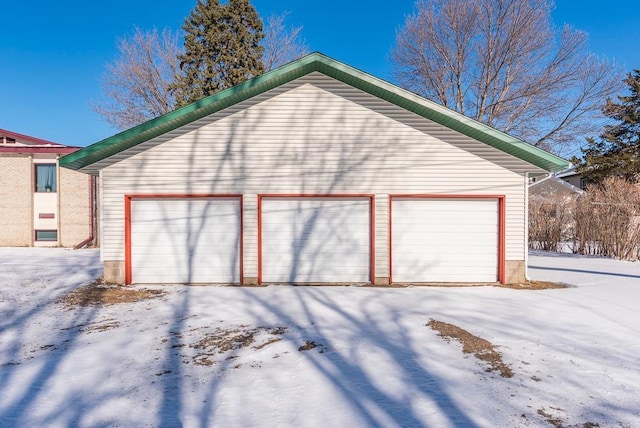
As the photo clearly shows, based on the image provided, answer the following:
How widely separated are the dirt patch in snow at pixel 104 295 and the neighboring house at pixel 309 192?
0.51 meters

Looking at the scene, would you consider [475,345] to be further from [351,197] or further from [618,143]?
[618,143]

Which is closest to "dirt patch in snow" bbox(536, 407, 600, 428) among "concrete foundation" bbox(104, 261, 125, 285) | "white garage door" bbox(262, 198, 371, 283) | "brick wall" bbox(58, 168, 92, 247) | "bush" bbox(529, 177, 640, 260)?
"white garage door" bbox(262, 198, 371, 283)

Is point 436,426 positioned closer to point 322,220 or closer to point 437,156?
→ point 322,220

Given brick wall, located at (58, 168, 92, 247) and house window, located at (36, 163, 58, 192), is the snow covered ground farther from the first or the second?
house window, located at (36, 163, 58, 192)

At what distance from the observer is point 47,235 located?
19219mm

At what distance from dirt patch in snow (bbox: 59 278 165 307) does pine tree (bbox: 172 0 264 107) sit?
16778 mm

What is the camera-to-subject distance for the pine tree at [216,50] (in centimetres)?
2280

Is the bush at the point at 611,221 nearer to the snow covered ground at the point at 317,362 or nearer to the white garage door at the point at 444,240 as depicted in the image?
the snow covered ground at the point at 317,362

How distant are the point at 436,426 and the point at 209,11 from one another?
84.5 feet

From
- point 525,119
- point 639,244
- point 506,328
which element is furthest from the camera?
point 525,119

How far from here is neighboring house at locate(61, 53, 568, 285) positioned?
8836 millimetres

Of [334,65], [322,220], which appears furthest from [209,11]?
[322,220]

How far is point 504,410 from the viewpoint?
3260 millimetres

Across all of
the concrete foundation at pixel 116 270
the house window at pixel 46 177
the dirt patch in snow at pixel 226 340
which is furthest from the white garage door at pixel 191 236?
the house window at pixel 46 177
